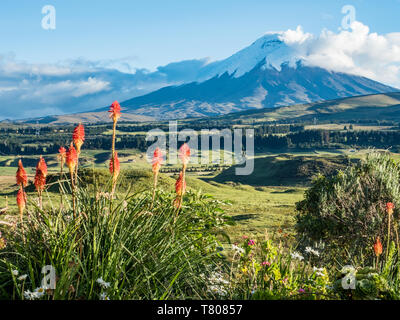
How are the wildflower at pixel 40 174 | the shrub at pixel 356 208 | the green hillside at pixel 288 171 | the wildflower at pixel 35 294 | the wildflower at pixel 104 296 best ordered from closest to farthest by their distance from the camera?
the wildflower at pixel 35 294 < the wildflower at pixel 104 296 < the wildflower at pixel 40 174 < the shrub at pixel 356 208 < the green hillside at pixel 288 171

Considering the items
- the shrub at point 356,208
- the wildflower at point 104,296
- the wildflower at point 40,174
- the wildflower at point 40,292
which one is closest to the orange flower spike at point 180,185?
the wildflower at point 104,296

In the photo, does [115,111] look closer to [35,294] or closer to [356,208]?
[35,294]

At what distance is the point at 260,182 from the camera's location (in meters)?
94.4

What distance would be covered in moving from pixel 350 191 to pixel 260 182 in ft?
274

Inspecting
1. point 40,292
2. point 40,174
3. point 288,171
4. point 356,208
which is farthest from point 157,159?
point 288,171

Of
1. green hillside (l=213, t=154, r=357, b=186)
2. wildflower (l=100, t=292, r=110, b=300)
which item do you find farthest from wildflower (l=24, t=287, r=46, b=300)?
green hillside (l=213, t=154, r=357, b=186)

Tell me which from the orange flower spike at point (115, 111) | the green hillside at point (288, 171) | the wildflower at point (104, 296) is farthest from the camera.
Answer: the green hillside at point (288, 171)

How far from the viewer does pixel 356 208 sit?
1134 cm

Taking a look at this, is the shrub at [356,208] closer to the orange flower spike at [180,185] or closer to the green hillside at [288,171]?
the orange flower spike at [180,185]

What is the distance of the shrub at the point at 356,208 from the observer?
10672mm
